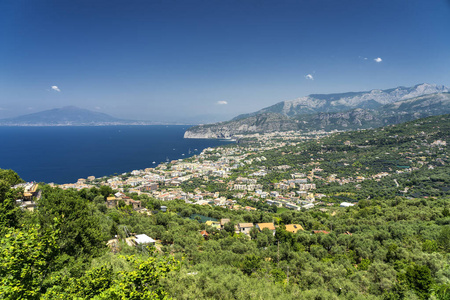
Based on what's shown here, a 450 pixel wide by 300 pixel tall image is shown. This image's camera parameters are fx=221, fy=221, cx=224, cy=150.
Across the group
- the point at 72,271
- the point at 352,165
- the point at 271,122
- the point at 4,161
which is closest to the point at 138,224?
the point at 72,271

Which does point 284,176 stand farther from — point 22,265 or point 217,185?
point 22,265

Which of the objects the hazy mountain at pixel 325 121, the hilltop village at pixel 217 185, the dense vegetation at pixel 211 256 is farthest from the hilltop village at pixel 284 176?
the hazy mountain at pixel 325 121

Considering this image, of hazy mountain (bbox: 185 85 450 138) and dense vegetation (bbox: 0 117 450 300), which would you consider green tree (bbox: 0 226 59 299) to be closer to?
dense vegetation (bbox: 0 117 450 300)

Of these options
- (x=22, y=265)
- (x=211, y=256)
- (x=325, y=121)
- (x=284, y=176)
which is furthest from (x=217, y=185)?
(x=325, y=121)

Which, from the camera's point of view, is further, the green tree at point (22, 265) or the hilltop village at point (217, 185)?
the hilltop village at point (217, 185)

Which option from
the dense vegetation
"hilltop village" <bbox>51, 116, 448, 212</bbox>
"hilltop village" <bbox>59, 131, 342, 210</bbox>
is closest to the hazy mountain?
"hilltop village" <bbox>51, 116, 448, 212</bbox>

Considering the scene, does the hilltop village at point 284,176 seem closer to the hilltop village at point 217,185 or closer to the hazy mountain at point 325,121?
the hilltop village at point 217,185

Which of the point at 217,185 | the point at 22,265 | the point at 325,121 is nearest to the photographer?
the point at 22,265

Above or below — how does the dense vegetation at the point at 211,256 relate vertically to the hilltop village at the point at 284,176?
above

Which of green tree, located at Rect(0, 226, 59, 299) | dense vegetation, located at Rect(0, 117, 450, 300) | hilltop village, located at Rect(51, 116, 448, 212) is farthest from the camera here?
hilltop village, located at Rect(51, 116, 448, 212)

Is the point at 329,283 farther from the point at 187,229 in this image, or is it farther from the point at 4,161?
the point at 4,161

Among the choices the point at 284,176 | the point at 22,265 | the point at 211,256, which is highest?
the point at 22,265
